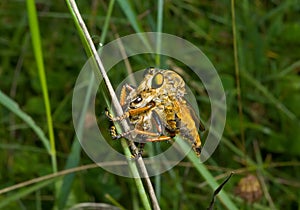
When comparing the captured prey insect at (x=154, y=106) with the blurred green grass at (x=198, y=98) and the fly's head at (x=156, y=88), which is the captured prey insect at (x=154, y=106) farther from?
the blurred green grass at (x=198, y=98)

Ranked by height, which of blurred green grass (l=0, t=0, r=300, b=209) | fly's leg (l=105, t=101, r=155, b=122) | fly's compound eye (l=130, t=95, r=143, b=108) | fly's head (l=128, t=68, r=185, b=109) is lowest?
fly's leg (l=105, t=101, r=155, b=122)

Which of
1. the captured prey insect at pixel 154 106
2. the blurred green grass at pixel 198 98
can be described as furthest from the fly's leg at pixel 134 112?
the blurred green grass at pixel 198 98

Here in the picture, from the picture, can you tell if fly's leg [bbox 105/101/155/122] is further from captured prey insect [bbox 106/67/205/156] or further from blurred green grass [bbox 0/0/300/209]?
blurred green grass [bbox 0/0/300/209]

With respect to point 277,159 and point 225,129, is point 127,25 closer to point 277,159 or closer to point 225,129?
point 225,129

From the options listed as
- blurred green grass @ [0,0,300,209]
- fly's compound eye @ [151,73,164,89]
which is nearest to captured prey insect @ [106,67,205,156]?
fly's compound eye @ [151,73,164,89]

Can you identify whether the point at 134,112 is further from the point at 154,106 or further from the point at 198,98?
the point at 198,98

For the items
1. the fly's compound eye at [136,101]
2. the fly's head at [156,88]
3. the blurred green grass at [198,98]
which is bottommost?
the fly's compound eye at [136,101]

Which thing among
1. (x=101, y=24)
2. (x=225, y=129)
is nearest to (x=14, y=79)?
(x=101, y=24)

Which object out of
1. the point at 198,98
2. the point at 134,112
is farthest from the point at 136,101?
the point at 198,98
